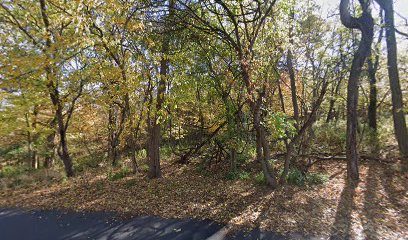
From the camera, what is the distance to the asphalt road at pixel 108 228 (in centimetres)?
458

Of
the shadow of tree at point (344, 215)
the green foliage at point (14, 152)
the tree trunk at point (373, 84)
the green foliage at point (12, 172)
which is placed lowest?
the shadow of tree at point (344, 215)

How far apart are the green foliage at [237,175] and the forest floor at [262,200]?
Answer: 7.1 inches

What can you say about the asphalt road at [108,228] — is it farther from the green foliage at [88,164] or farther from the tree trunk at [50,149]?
the tree trunk at [50,149]

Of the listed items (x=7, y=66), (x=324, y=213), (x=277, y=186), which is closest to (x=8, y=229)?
(x=7, y=66)

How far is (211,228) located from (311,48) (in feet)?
24.8

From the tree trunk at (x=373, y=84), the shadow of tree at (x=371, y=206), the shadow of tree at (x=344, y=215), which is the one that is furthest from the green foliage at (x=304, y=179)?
the tree trunk at (x=373, y=84)

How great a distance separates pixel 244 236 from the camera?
447cm

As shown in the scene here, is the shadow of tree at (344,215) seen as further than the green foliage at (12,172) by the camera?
No

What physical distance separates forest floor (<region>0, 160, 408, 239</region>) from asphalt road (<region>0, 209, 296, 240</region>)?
0.94 ft

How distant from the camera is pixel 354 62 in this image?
21.4 ft

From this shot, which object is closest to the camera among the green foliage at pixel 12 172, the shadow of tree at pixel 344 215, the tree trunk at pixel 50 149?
the shadow of tree at pixel 344 215

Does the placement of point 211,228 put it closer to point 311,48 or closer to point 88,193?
point 88,193

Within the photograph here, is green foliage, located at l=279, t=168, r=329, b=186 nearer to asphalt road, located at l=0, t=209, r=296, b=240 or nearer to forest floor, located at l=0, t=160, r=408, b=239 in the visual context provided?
forest floor, located at l=0, t=160, r=408, b=239

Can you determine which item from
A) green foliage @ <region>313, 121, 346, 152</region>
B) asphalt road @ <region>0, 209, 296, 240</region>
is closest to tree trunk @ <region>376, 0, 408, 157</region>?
green foliage @ <region>313, 121, 346, 152</region>
